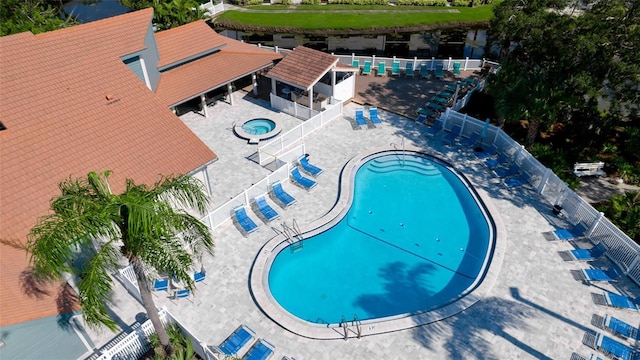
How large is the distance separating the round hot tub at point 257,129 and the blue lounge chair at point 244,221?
6.44 metres

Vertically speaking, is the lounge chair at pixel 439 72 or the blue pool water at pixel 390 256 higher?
the lounge chair at pixel 439 72

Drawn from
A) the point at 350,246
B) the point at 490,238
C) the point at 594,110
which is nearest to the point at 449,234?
the point at 490,238

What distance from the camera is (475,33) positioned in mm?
38531

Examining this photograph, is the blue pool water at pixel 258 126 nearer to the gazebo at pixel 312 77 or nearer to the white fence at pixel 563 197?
the gazebo at pixel 312 77

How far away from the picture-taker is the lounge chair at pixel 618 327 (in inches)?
575

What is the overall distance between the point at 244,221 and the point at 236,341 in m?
6.26

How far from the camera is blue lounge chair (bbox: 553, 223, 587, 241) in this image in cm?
1848

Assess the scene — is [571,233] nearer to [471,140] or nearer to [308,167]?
[471,140]

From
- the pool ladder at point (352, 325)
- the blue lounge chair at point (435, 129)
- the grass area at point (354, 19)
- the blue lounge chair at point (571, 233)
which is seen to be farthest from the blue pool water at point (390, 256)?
the grass area at point (354, 19)

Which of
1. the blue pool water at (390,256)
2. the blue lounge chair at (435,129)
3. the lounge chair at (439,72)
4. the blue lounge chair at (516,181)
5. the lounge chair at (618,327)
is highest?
the lounge chair at (439,72)

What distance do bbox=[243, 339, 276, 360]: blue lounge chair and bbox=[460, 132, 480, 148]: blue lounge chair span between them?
680 inches

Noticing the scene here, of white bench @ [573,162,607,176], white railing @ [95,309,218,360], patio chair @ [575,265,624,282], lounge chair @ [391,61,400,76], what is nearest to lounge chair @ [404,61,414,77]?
lounge chair @ [391,61,400,76]

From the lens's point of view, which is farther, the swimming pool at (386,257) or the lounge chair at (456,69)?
the lounge chair at (456,69)

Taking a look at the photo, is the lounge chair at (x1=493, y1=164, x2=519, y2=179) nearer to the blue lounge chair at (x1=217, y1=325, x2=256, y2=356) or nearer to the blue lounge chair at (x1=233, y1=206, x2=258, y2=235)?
the blue lounge chair at (x1=233, y1=206, x2=258, y2=235)
